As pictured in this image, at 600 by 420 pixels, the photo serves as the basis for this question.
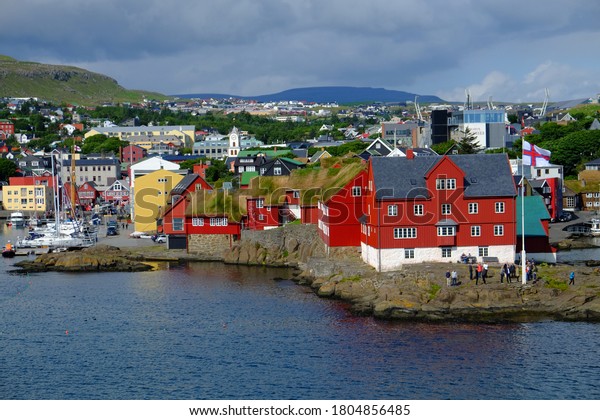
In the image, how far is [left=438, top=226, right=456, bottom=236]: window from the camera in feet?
171

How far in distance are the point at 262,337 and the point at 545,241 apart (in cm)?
2081

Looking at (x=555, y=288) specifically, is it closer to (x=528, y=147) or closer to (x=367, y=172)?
(x=528, y=147)

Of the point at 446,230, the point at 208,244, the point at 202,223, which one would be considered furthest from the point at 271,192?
the point at 446,230

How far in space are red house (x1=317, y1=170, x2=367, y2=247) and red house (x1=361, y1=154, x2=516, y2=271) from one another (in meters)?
4.54

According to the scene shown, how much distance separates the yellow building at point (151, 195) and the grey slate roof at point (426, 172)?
115 feet

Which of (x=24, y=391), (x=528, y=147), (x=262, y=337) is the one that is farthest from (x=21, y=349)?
(x=528, y=147)

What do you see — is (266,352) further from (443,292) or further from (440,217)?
(440,217)

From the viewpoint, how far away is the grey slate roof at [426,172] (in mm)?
52844

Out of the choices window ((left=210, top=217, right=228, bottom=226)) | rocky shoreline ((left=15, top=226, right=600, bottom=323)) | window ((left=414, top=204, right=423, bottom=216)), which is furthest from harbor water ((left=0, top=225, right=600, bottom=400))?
window ((left=210, top=217, right=228, bottom=226))

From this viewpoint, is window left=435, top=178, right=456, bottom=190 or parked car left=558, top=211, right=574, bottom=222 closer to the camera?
window left=435, top=178, right=456, bottom=190

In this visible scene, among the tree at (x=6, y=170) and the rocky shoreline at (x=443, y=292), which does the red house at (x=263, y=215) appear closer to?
the rocky shoreline at (x=443, y=292)

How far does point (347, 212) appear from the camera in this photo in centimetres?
5828

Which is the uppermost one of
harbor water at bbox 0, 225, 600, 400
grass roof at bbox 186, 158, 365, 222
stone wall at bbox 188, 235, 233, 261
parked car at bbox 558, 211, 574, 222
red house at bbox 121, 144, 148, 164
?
red house at bbox 121, 144, 148, 164

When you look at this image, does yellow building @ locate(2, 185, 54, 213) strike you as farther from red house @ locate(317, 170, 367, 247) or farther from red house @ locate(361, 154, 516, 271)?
red house @ locate(361, 154, 516, 271)
